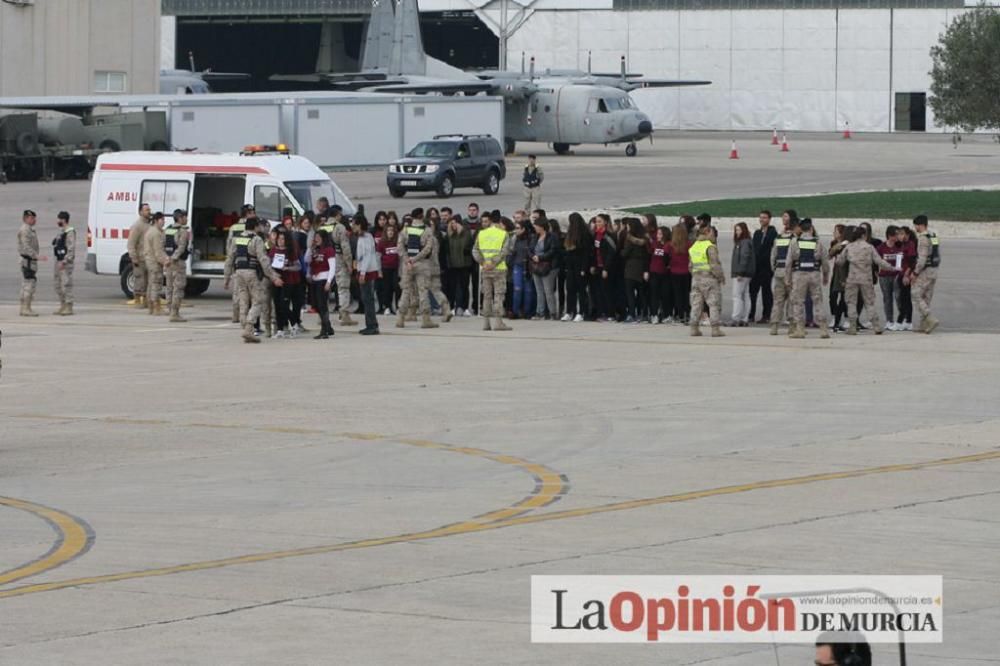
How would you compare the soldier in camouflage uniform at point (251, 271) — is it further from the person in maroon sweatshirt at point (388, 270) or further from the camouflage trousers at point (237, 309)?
the person in maroon sweatshirt at point (388, 270)

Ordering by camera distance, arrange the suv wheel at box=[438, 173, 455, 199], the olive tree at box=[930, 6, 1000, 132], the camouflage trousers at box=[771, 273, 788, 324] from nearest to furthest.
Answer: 1. the camouflage trousers at box=[771, 273, 788, 324]
2. the olive tree at box=[930, 6, 1000, 132]
3. the suv wheel at box=[438, 173, 455, 199]

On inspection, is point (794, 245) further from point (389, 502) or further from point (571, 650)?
point (571, 650)

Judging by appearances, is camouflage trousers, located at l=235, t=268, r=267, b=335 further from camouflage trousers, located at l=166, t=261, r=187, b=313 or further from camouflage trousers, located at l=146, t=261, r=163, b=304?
camouflage trousers, located at l=146, t=261, r=163, b=304

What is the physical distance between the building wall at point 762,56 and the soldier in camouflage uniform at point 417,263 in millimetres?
74895

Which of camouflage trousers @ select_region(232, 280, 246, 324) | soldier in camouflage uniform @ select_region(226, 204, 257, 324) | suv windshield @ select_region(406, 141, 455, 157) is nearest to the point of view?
camouflage trousers @ select_region(232, 280, 246, 324)

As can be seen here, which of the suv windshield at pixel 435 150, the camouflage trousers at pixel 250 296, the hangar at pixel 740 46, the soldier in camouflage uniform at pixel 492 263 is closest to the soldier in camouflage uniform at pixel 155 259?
the camouflage trousers at pixel 250 296

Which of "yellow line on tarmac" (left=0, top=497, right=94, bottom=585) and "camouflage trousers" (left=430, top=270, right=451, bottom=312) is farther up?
"camouflage trousers" (left=430, top=270, right=451, bottom=312)

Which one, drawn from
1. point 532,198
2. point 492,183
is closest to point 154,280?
point 532,198

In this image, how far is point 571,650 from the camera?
9.28 metres

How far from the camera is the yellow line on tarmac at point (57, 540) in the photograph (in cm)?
1145

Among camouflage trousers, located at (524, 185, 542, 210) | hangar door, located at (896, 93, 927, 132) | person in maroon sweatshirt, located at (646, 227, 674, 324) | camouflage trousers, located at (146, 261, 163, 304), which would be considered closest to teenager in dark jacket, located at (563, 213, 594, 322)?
person in maroon sweatshirt, located at (646, 227, 674, 324)

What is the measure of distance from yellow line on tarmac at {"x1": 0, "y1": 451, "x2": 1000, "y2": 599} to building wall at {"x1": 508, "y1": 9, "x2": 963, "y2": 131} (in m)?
84.8

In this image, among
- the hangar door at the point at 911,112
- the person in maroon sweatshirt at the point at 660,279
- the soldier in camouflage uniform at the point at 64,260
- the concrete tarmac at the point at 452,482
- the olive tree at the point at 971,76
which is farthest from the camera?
the hangar door at the point at 911,112

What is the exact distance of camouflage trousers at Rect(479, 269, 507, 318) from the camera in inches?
1011
